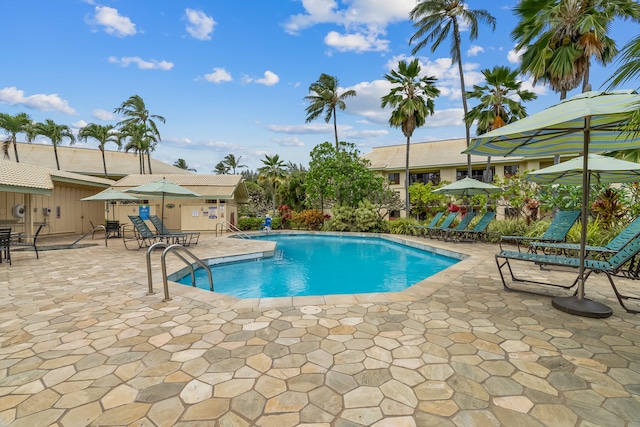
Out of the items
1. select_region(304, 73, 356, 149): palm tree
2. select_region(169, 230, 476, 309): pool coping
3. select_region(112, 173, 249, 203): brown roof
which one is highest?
select_region(304, 73, 356, 149): palm tree

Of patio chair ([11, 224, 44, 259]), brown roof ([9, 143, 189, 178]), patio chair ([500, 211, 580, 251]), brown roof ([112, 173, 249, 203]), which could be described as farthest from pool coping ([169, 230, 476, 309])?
brown roof ([9, 143, 189, 178])

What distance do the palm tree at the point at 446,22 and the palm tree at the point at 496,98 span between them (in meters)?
0.70

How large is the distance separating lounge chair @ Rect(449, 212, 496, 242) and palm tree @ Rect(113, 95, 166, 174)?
78.8 ft

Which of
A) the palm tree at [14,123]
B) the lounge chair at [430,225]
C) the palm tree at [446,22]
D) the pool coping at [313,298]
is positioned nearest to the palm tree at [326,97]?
the palm tree at [446,22]

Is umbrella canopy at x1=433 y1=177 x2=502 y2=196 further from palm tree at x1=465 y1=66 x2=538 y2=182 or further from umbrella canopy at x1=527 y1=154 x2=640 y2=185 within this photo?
palm tree at x1=465 y1=66 x2=538 y2=182

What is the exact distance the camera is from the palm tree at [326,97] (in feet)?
82.9

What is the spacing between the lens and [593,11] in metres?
9.62

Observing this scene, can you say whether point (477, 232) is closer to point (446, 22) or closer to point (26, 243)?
point (446, 22)

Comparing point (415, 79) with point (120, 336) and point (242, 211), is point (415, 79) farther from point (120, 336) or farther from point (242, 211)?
point (120, 336)

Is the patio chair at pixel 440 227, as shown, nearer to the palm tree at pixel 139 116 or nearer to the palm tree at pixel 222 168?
the palm tree at pixel 139 116

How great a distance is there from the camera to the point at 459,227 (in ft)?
38.8

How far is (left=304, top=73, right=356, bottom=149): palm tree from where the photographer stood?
82.9ft

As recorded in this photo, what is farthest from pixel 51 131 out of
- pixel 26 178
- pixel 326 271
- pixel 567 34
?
pixel 567 34

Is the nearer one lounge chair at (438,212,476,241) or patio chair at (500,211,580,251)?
patio chair at (500,211,580,251)
